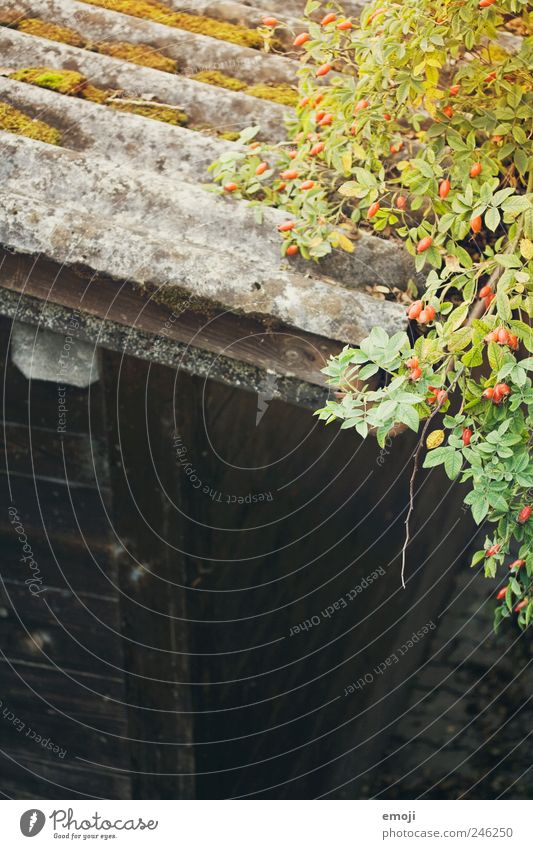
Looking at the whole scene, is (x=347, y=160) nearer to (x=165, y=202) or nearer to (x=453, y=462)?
(x=165, y=202)

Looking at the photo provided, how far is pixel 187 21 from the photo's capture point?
2250 mm

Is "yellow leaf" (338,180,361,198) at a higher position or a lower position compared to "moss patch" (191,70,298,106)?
higher

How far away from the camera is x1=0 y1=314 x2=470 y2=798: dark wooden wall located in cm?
253

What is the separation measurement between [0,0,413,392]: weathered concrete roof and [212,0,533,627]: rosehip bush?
72 mm

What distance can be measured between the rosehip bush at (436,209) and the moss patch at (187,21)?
1.55 ft

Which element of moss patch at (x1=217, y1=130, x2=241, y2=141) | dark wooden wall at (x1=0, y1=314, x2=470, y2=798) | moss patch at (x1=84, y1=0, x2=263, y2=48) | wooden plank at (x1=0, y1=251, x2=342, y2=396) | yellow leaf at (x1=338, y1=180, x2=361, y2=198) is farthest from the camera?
dark wooden wall at (x1=0, y1=314, x2=470, y2=798)

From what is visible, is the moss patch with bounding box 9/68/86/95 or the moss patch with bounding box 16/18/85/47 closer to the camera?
the moss patch with bounding box 9/68/86/95

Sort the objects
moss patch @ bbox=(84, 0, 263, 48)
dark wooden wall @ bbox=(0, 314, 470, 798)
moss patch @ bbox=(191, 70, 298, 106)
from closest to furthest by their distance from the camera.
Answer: moss patch @ bbox=(191, 70, 298, 106) → moss patch @ bbox=(84, 0, 263, 48) → dark wooden wall @ bbox=(0, 314, 470, 798)

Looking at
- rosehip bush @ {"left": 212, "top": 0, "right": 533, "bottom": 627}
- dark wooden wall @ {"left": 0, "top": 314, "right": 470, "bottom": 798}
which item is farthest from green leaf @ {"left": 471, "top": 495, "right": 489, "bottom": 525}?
dark wooden wall @ {"left": 0, "top": 314, "right": 470, "bottom": 798}

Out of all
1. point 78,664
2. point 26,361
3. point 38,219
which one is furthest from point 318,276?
point 78,664

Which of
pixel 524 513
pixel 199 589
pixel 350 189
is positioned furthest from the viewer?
pixel 199 589

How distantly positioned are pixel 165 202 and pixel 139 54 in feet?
2.15

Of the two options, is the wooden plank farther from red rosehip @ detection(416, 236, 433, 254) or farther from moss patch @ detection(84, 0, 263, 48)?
moss patch @ detection(84, 0, 263, 48)

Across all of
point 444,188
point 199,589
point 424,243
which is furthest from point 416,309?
point 199,589
